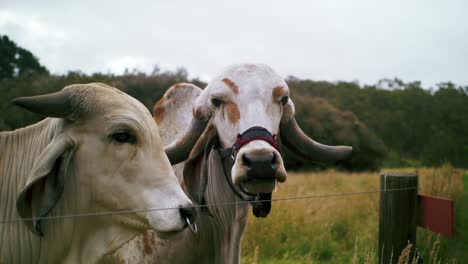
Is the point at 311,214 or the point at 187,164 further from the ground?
the point at 187,164

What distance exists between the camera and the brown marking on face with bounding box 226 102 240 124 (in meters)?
3.57

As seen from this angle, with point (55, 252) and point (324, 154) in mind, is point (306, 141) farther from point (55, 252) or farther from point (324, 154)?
point (55, 252)

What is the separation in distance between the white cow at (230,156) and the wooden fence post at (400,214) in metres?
0.64

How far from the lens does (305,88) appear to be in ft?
101

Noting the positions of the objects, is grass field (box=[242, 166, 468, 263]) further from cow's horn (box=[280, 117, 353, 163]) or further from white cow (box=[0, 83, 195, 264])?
white cow (box=[0, 83, 195, 264])

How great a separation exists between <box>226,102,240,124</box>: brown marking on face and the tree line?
649cm

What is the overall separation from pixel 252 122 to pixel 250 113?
0.29 feet

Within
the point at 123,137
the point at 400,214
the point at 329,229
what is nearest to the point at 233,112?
the point at 123,137

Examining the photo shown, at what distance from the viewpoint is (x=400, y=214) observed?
162 inches

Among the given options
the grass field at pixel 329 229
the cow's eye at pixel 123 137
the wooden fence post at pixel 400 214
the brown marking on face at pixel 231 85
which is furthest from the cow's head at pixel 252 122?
the grass field at pixel 329 229

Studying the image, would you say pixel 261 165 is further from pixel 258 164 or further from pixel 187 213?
pixel 187 213

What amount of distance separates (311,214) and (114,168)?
816cm

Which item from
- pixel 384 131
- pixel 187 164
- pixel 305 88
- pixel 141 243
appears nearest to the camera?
pixel 141 243

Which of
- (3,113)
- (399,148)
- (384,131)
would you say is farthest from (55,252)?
(384,131)
